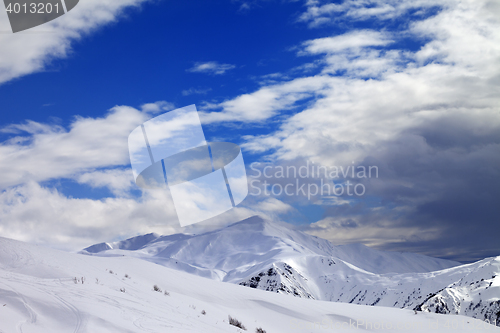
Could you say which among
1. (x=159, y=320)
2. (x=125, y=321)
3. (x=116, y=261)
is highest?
(x=125, y=321)

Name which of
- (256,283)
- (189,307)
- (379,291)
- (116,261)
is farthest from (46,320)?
(379,291)

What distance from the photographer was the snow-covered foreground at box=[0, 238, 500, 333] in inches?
→ 258

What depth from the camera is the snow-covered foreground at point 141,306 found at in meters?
6.55

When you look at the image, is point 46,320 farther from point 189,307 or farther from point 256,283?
point 256,283

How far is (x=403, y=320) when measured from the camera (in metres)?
13.5

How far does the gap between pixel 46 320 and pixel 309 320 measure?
27.3ft

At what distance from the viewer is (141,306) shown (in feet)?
27.5

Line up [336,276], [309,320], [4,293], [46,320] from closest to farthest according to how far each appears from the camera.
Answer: [46,320], [4,293], [309,320], [336,276]
